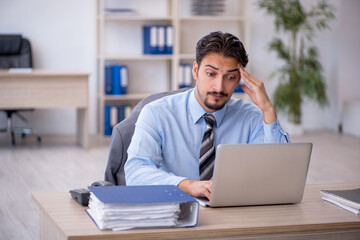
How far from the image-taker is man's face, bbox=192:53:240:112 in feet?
6.67

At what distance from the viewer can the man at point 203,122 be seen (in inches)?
79.8

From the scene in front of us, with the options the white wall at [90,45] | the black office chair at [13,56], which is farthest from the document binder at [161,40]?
the black office chair at [13,56]

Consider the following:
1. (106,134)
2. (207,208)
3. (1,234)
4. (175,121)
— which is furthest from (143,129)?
(106,134)

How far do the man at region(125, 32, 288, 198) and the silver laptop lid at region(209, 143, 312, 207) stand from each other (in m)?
0.27

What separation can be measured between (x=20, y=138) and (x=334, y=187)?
15.4 ft

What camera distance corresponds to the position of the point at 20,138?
6.20 meters

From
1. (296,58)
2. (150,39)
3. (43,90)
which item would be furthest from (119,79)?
(296,58)

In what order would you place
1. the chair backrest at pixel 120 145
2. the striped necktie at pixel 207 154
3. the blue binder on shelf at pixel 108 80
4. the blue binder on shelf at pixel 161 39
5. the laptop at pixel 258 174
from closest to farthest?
1. the laptop at pixel 258 174
2. the striped necktie at pixel 207 154
3. the chair backrest at pixel 120 145
4. the blue binder on shelf at pixel 108 80
5. the blue binder on shelf at pixel 161 39

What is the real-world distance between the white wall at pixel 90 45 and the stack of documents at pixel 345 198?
4.90 m

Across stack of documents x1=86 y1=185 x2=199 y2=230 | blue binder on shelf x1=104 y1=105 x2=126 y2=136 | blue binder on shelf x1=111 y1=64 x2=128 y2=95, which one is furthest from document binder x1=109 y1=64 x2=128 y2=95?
stack of documents x1=86 y1=185 x2=199 y2=230

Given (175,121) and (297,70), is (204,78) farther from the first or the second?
(297,70)

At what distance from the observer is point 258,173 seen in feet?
5.66

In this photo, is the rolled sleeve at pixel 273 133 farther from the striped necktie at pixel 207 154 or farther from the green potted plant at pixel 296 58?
the green potted plant at pixel 296 58

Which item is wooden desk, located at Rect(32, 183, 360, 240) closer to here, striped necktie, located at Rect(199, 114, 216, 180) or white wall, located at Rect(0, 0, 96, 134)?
striped necktie, located at Rect(199, 114, 216, 180)
